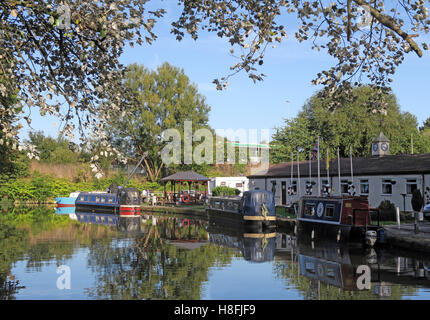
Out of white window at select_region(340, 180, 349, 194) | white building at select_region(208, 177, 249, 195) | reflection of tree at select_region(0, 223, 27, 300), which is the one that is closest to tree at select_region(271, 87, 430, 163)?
white building at select_region(208, 177, 249, 195)

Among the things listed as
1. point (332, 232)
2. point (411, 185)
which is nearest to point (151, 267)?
point (332, 232)

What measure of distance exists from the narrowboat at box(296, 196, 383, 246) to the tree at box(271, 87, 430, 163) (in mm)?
30643

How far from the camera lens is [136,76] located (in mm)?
67125

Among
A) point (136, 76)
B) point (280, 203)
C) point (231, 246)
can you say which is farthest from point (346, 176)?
point (136, 76)

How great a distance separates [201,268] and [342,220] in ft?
27.7

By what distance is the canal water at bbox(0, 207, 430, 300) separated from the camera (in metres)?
13.2

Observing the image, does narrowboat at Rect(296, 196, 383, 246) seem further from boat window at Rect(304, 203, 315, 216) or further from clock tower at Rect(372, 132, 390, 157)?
clock tower at Rect(372, 132, 390, 157)

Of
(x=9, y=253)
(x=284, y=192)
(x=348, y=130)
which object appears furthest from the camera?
(x=348, y=130)

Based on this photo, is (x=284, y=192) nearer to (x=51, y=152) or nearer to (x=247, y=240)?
(x=247, y=240)

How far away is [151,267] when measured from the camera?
1741 centimetres

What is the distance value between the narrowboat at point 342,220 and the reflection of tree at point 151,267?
5.11 meters

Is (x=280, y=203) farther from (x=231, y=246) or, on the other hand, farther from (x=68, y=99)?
(x=68, y=99)

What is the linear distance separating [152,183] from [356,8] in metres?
56.5

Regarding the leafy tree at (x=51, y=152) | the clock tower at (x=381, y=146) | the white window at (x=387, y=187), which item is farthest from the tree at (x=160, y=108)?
the white window at (x=387, y=187)
